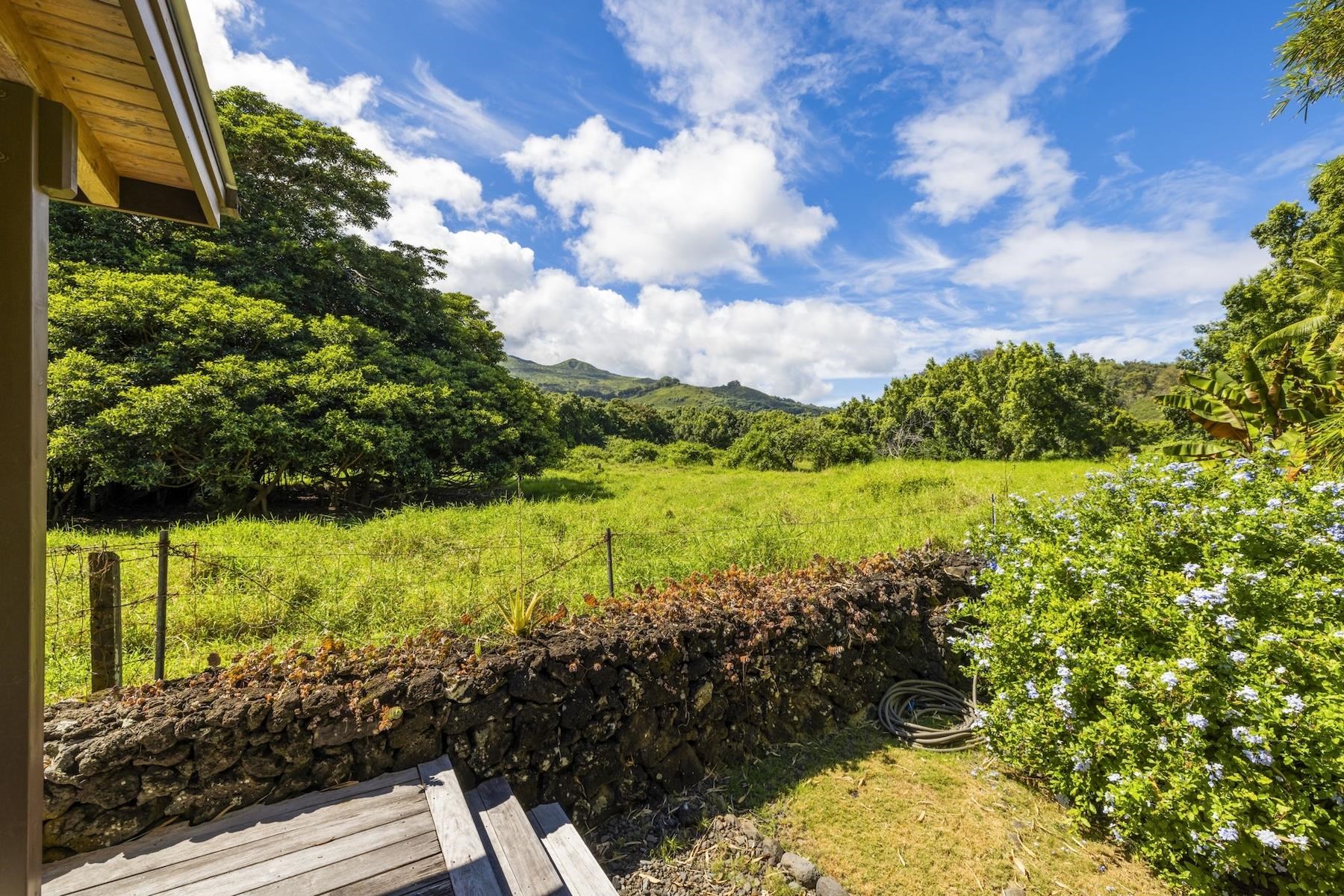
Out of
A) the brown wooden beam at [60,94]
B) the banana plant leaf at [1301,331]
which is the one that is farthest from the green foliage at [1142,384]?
the brown wooden beam at [60,94]

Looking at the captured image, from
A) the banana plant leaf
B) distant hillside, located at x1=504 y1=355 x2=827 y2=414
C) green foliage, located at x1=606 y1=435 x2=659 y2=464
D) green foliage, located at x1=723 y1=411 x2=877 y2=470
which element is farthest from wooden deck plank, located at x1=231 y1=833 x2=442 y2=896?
distant hillside, located at x1=504 y1=355 x2=827 y2=414

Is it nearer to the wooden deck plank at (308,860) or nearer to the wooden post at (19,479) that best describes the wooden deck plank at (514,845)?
the wooden deck plank at (308,860)

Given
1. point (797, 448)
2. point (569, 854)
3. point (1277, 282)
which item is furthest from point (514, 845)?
point (797, 448)

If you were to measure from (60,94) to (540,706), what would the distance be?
11.8ft

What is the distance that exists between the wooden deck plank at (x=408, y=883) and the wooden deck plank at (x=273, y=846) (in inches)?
14.0

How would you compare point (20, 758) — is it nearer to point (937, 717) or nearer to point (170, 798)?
point (170, 798)

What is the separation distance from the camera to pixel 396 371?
12016 millimetres

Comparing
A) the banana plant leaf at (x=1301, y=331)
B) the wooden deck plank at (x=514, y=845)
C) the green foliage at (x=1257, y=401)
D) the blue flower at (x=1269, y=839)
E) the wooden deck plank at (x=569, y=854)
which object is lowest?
the wooden deck plank at (x=569, y=854)

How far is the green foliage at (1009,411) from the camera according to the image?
23.1 m

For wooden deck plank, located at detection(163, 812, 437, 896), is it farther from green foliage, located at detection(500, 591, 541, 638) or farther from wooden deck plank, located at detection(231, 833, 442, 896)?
green foliage, located at detection(500, 591, 541, 638)

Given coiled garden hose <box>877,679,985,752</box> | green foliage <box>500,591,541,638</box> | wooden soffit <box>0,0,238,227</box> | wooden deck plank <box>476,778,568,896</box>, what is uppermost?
wooden soffit <box>0,0,238,227</box>

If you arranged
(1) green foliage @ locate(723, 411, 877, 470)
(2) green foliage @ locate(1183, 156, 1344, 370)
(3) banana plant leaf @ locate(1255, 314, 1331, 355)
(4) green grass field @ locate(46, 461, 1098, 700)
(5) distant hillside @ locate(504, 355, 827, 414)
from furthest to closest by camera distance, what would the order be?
(5) distant hillside @ locate(504, 355, 827, 414) < (1) green foliage @ locate(723, 411, 877, 470) < (2) green foliage @ locate(1183, 156, 1344, 370) < (3) banana plant leaf @ locate(1255, 314, 1331, 355) < (4) green grass field @ locate(46, 461, 1098, 700)

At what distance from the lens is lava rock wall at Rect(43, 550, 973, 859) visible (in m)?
2.60

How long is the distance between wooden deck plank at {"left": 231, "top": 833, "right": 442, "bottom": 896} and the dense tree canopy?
854 cm
